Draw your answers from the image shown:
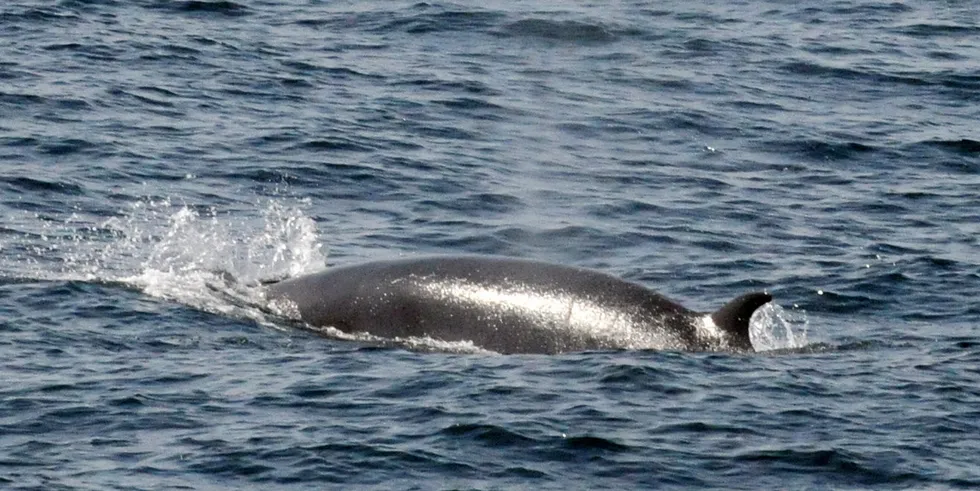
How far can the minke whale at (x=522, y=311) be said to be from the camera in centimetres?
1628

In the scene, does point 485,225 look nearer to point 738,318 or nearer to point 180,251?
point 180,251

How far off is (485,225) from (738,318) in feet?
22.8

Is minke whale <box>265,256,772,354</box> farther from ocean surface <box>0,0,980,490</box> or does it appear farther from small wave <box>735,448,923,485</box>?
small wave <box>735,448,923,485</box>

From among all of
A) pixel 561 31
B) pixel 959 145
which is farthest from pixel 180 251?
pixel 561 31

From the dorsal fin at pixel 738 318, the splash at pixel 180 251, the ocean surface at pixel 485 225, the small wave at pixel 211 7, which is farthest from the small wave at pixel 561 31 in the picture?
the dorsal fin at pixel 738 318

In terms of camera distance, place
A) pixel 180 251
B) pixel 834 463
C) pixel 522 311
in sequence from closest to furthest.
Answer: pixel 834 463 < pixel 522 311 < pixel 180 251

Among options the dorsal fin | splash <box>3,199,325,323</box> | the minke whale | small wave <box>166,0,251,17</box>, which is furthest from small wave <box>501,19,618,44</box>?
the dorsal fin

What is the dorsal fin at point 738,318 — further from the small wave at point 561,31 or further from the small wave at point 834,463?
the small wave at point 561,31

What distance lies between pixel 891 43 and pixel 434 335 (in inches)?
808

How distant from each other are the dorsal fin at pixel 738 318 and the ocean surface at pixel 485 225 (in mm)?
223

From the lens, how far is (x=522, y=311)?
647 inches

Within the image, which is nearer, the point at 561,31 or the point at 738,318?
the point at 738,318

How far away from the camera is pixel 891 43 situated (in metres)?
35.0

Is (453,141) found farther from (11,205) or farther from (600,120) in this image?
(11,205)
